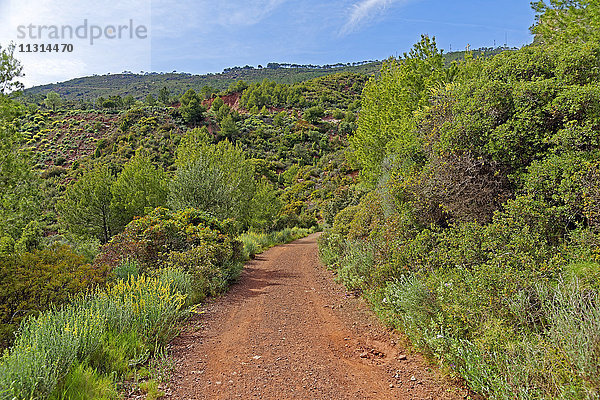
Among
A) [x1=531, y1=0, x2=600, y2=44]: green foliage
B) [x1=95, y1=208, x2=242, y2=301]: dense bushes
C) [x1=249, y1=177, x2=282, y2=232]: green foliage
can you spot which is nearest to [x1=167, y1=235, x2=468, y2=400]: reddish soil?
[x1=95, y1=208, x2=242, y2=301]: dense bushes

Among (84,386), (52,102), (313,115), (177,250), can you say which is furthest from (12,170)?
(52,102)

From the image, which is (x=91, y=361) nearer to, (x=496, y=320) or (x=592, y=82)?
(x=496, y=320)

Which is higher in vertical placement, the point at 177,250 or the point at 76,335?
the point at 76,335

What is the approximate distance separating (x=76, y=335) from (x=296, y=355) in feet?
9.33

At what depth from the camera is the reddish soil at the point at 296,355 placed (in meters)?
3.97

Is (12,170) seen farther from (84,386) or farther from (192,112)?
(192,112)

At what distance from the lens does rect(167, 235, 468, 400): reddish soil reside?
13.0 ft

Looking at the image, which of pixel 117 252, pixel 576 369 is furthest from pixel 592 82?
pixel 117 252

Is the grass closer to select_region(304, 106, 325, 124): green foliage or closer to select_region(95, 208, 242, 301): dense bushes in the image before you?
select_region(95, 208, 242, 301): dense bushes

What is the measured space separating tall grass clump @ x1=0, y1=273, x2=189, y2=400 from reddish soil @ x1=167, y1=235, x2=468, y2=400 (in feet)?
2.03

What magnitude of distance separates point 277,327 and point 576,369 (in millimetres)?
4534

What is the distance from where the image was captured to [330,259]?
12945mm

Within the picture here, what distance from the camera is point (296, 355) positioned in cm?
497

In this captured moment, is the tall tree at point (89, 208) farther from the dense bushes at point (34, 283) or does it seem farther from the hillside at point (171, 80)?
the hillside at point (171, 80)
